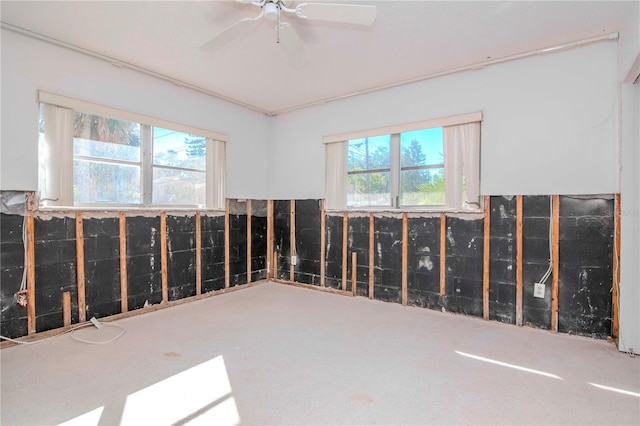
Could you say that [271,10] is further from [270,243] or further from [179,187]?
[270,243]

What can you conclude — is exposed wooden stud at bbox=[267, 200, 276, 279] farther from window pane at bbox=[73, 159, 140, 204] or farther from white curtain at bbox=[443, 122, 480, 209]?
white curtain at bbox=[443, 122, 480, 209]

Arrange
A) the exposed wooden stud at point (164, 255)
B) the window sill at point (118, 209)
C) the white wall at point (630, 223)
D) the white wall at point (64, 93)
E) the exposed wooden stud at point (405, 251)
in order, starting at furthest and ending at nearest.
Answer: the exposed wooden stud at point (405, 251)
the exposed wooden stud at point (164, 255)
the window sill at point (118, 209)
the white wall at point (64, 93)
the white wall at point (630, 223)

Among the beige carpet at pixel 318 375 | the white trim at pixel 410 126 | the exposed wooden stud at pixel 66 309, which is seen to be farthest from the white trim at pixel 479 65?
the exposed wooden stud at pixel 66 309

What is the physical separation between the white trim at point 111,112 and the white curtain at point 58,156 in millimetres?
64

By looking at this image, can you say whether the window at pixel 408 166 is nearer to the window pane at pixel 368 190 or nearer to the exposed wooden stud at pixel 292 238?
the window pane at pixel 368 190

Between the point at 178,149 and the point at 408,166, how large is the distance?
9.42 ft

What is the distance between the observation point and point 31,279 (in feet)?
9.11

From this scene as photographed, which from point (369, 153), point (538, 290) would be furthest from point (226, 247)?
point (538, 290)

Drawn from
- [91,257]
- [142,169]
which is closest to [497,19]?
[142,169]

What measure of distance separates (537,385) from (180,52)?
398cm

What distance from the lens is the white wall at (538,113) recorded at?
2.82m

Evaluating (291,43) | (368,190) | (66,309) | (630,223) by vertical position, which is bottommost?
(66,309)

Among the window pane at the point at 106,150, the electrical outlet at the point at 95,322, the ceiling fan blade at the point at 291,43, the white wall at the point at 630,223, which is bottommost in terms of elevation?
the electrical outlet at the point at 95,322

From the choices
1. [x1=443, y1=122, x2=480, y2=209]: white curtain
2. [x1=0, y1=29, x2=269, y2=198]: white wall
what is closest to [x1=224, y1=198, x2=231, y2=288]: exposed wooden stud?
[x1=0, y1=29, x2=269, y2=198]: white wall
